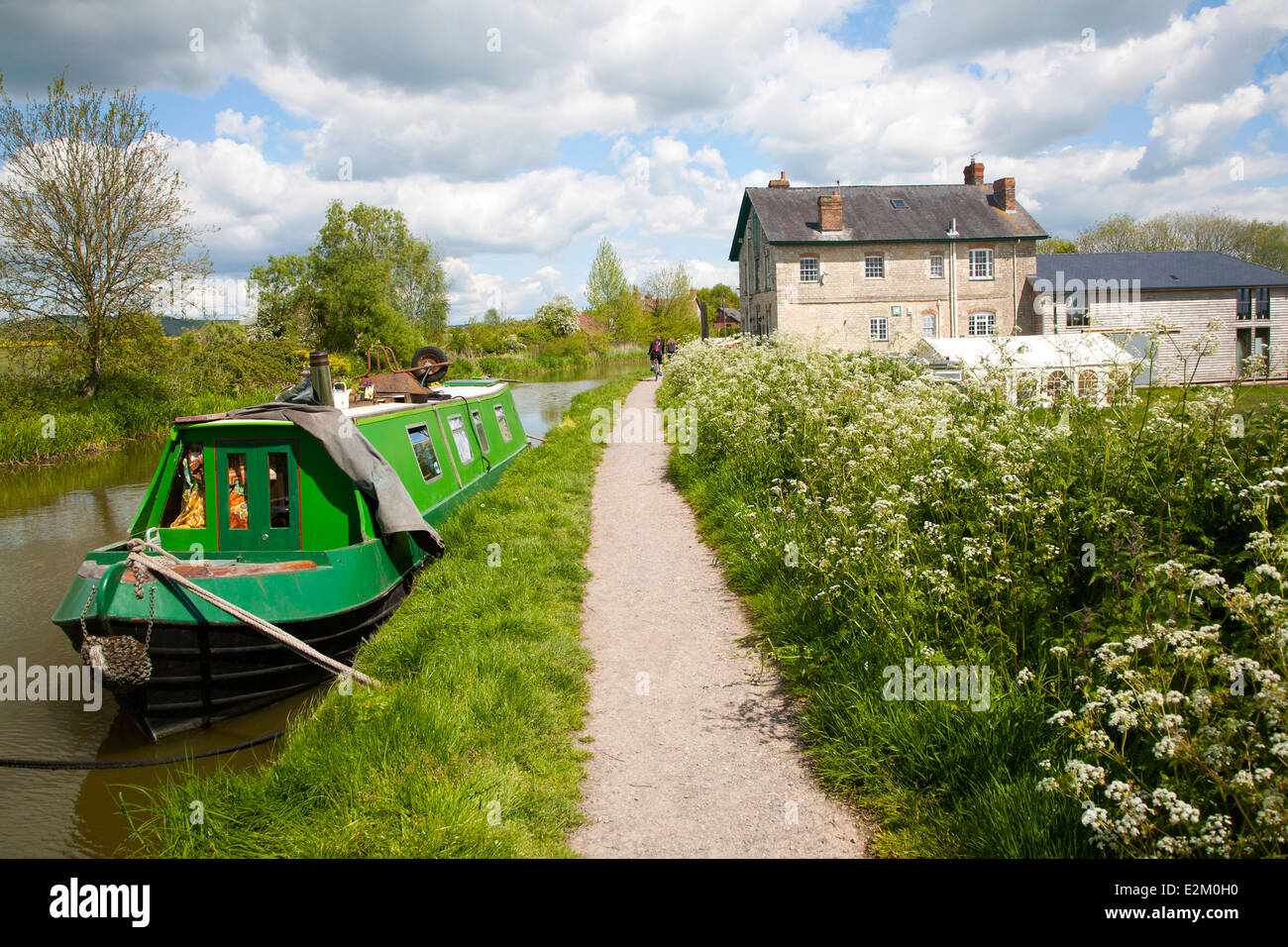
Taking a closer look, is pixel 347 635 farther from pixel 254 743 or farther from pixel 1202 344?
pixel 1202 344

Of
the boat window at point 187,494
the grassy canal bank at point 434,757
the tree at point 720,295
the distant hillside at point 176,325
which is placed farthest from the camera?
the tree at point 720,295

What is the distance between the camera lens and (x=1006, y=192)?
3459cm

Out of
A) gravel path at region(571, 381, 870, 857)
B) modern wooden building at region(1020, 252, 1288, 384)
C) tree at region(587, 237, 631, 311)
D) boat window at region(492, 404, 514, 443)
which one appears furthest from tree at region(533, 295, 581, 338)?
gravel path at region(571, 381, 870, 857)

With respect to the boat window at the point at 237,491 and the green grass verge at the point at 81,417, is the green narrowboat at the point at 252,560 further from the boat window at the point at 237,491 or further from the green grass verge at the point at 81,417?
the green grass verge at the point at 81,417

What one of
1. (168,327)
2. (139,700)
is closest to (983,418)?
(139,700)

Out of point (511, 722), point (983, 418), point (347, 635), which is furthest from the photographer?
point (347, 635)

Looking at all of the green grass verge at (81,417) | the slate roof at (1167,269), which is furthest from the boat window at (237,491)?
the slate roof at (1167,269)

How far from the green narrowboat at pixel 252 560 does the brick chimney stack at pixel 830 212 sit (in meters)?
28.2

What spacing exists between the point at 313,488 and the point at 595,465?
21.6ft

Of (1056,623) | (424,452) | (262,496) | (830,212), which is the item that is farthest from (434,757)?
(830,212)

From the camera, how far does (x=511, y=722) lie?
4098mm

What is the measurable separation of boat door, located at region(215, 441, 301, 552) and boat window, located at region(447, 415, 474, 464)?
3.43 meters

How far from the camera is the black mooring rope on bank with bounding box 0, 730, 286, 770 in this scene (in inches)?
202

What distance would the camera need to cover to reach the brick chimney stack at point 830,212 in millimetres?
32750
